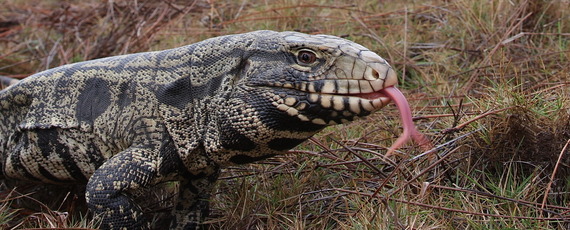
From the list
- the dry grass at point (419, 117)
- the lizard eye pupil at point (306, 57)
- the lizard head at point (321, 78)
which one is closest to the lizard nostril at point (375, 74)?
the lizard head at point (321, 78)

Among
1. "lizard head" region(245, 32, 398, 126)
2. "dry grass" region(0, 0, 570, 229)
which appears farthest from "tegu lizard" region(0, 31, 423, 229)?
"dry grass" region(0, 0, 570, 229)

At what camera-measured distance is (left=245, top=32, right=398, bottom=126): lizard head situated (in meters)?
3.28

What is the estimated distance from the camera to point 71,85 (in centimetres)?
420

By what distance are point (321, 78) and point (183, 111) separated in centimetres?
86

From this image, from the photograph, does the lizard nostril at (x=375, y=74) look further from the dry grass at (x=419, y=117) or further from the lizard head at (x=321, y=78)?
the dry grass at (x=419, y=117)

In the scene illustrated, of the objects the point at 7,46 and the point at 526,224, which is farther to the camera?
the point at 7,46

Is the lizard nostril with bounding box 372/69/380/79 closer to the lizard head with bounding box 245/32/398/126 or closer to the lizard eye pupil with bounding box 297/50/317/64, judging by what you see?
the lizard head with bounding box 245/32/398/126

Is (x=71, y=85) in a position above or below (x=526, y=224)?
above

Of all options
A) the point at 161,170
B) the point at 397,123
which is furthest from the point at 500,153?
the point at 161,170

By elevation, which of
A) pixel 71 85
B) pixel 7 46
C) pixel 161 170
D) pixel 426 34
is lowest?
pixel 7 46

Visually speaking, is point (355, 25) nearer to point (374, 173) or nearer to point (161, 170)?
point (374, 173)

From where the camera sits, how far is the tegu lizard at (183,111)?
3371 mm

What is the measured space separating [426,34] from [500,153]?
8.72 ft

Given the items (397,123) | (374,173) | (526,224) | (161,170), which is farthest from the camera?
(397,123)
